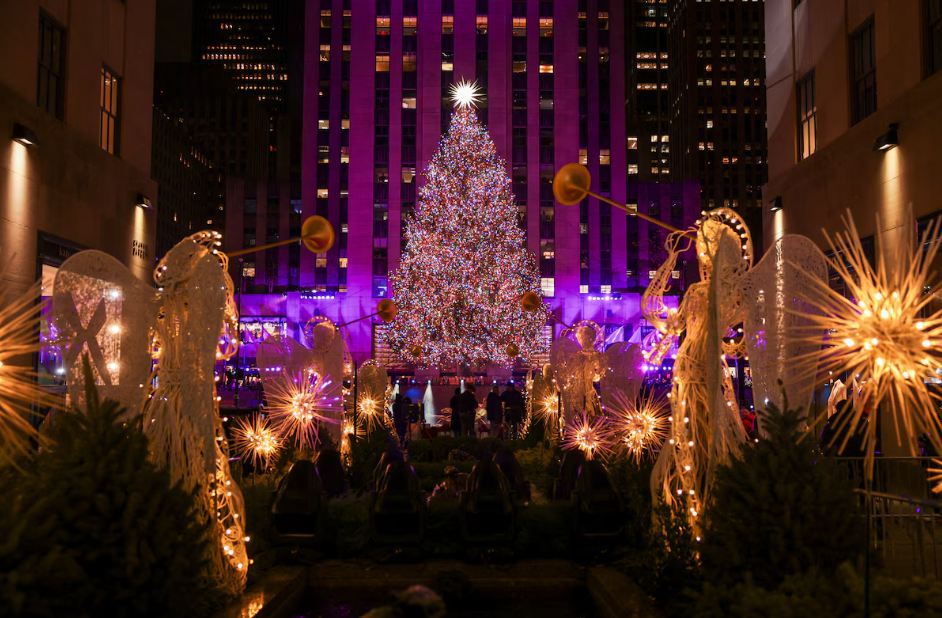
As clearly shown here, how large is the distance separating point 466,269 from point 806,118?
23102mm

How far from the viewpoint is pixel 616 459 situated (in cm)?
1062

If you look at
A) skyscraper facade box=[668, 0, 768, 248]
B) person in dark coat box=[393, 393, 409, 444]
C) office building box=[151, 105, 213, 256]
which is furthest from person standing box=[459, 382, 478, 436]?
skyscraper facade box=[668, 0, 768, 248]

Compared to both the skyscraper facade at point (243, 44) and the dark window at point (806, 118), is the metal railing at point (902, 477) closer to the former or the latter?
the dark window at point (806, 118)

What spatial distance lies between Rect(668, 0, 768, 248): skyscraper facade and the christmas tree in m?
80.4

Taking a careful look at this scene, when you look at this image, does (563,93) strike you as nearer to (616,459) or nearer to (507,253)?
(507,253)

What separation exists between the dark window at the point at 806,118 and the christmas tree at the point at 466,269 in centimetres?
2242

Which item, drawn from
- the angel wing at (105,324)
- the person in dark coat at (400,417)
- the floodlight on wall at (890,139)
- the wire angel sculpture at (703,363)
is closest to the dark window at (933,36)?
the floodlight on wall at (890,139)

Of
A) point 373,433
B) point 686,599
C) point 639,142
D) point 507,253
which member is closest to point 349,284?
point 507,253

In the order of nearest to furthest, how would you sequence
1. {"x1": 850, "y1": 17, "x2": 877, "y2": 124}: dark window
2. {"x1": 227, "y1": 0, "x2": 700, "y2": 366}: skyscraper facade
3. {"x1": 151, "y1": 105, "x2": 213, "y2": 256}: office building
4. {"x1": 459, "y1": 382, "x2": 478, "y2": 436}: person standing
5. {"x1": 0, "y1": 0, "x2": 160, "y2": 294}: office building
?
{"x1": 0, "y1": 0, "x2": 160, "y2": 294}: office building
{"x1": 850, "y1": 17, "x2": 877, "y2": 124}: dark window
{"x1": 459, "y1": 382, "x2": 478, "y2": 436}: person standing
{"x1": 227, "y1": 0, "x2": 700, "y2": 366}: skyscraper facade
{"x1": 151, "y1": 105, "x2": 213, "y2": 256}: office building

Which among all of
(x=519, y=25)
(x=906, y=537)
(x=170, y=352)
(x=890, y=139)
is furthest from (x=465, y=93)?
(x=170, y=352)

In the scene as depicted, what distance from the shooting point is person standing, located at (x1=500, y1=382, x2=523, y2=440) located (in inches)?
886

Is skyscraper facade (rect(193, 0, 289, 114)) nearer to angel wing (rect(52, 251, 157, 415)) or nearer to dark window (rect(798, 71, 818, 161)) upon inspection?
dark window (rect(798, 71, 818, 161))

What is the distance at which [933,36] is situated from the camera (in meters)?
13.2

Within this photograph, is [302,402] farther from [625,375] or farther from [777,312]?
[777,312]
